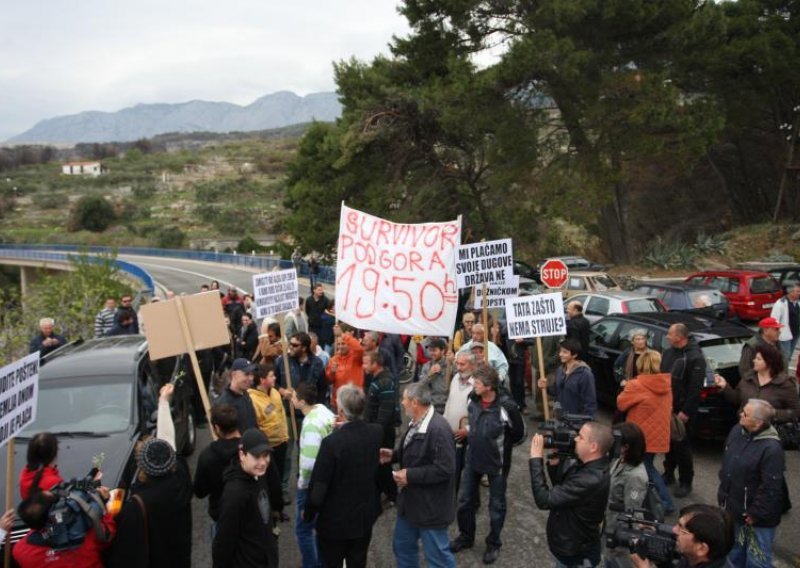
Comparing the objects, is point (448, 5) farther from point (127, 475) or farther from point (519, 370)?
point (127, 475)

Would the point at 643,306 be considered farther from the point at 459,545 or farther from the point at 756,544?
the point at 756,544

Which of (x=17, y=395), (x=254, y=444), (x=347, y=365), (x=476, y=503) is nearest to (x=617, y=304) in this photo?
(x=347, y=365)

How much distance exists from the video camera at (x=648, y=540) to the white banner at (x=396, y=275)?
399cm

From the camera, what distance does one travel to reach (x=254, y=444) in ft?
13.1

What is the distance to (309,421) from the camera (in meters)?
5.09

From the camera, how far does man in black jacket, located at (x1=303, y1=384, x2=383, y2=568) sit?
440 centimetres

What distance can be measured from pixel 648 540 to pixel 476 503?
2.60 metres

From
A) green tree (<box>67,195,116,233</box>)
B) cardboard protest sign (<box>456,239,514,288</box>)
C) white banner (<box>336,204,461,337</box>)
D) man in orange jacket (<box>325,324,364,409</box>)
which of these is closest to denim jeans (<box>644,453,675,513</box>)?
white banner (<box>336,204,461,337</box>)

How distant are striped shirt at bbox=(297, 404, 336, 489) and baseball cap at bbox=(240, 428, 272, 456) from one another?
3.25ft

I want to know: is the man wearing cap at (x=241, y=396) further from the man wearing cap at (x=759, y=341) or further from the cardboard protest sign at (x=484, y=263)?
the man wearing cap at (x=759, y=341)

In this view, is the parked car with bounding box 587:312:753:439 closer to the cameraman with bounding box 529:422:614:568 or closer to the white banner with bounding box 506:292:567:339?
the white banner with bounding box 506:292:567:339

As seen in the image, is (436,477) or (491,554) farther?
(491,554)

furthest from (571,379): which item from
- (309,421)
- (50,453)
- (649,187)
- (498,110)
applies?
(649,187)

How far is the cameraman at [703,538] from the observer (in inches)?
130
